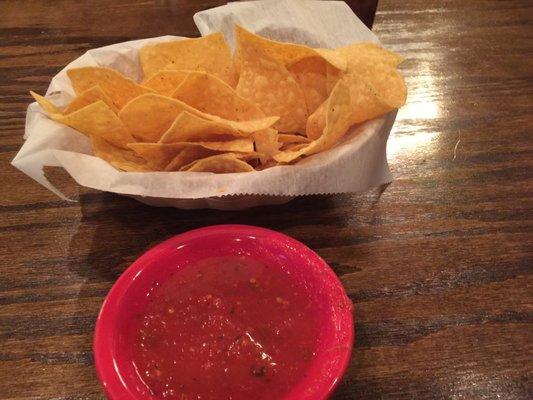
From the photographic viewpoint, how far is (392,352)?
0.86 meters

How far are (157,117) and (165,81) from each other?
138mm

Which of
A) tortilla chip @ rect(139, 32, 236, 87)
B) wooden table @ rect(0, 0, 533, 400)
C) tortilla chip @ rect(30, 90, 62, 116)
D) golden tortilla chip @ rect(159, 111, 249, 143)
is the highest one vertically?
tortilla chip @ rect(139, 32, 236, 87)

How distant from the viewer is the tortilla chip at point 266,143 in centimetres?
101

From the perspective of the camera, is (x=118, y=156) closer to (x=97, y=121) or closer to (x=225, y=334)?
(x=97, y=121)

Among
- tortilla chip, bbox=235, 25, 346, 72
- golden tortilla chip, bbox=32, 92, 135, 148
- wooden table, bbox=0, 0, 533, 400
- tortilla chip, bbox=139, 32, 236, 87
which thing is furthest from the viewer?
tortilla chip, bbox=139, 32, 236, 87

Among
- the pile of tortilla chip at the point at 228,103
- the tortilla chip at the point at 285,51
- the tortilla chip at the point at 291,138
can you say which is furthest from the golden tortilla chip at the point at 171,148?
the tortilla chip at the point at 285,51

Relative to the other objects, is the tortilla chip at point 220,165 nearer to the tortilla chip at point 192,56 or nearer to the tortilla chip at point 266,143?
the tortilla chip at point 266,143

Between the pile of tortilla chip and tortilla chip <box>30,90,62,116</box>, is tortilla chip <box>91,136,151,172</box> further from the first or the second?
tortilla chip <box>30,90,62,116</box>

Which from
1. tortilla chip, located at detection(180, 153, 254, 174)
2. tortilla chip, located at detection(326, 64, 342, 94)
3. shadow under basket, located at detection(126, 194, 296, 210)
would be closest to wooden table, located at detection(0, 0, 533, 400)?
shadow under basket, located at detection(126, 194, 296, 210)

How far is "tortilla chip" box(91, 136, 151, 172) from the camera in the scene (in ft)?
3.29

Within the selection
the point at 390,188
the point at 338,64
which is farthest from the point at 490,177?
the point at 338,64

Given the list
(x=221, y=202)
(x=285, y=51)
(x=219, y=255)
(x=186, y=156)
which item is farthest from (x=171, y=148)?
(x=285, y=51)

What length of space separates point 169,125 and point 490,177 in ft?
2.66

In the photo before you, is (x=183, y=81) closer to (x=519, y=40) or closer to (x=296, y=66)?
(x=296, y=66)
